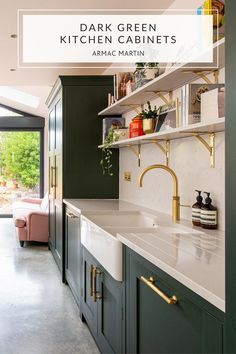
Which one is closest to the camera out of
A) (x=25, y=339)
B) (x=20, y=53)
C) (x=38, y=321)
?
(x=25, y=339)

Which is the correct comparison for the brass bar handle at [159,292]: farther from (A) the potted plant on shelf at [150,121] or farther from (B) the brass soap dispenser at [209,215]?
(A) the potted plant on shelf at [150,121]

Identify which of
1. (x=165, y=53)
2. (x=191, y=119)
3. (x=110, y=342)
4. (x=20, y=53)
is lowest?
(x=110, y=342)

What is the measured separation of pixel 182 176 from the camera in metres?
2.56

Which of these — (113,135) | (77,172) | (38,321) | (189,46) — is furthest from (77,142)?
(189,46)

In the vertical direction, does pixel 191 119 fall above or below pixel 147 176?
above

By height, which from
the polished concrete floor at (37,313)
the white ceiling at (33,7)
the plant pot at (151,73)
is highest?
the white ceiling at (33,7)

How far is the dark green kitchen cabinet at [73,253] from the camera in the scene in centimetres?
311

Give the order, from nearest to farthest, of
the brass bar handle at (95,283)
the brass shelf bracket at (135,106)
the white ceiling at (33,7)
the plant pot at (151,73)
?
1. the brass bar handle at (95,283)
2. the plant pot at (151,73)
3. the white ceiling at (33,7)
4. the brass shelf bracket at (135,106)

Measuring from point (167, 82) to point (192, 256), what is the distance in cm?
135

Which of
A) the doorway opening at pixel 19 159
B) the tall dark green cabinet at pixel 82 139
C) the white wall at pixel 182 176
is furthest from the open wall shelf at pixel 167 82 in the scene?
the doorway opening at pixel 19 159

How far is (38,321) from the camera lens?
2957 mm

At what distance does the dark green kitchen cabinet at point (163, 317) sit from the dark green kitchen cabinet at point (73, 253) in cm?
138

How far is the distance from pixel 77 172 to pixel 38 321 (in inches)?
62.3

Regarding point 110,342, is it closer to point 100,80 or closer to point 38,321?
point 38,321
